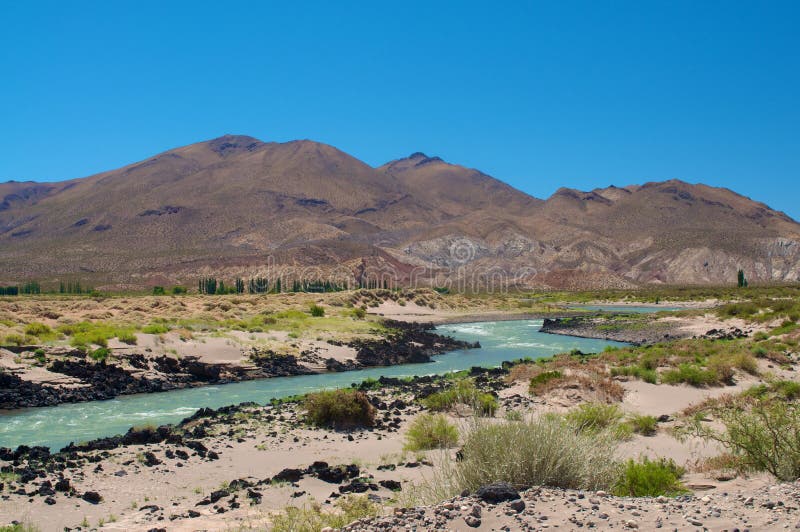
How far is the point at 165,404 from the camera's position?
23.0 meters

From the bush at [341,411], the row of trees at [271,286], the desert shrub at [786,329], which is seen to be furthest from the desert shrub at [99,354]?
the row of trees at [271,286]

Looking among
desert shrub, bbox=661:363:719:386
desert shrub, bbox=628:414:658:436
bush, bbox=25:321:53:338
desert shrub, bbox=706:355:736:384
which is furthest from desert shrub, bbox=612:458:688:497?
bush, bbox=25:321:53:338

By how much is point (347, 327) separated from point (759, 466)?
39148mm

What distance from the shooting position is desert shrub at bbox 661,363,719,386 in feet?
63.7

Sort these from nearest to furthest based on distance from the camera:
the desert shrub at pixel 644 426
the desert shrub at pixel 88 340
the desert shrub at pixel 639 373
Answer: the desert shrub at pixel 644 426
the desert shrub at pixel 639 373
the desert shrub at pixel 88 340

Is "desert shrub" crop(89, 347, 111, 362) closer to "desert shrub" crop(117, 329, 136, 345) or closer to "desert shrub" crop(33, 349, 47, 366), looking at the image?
"desert shrub" crop(33, 349, 47, 366)

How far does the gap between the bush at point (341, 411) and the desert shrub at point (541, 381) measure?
5387mm

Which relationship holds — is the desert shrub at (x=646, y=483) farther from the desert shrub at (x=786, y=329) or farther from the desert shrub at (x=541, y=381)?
the desert shrub at (x=786, y=329)

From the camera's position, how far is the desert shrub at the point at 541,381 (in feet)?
62.0

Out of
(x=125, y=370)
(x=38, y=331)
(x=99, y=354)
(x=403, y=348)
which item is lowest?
(x=403, y=348)

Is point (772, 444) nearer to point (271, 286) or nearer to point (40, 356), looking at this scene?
point (40, 356)

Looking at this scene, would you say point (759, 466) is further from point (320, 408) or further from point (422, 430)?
point (320, 408)

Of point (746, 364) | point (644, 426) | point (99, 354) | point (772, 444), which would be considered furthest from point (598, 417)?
point (99, 354)

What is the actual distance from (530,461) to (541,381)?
1197 centimetres
